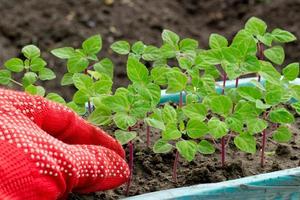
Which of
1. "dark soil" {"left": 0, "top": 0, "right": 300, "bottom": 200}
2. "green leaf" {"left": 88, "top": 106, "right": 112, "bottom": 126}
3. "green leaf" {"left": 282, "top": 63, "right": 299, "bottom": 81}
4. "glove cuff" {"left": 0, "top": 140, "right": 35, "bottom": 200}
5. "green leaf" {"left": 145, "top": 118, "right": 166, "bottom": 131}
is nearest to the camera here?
"glove cuff" {"left": 0, "top": 140, "right": 35, "bottom": 200}

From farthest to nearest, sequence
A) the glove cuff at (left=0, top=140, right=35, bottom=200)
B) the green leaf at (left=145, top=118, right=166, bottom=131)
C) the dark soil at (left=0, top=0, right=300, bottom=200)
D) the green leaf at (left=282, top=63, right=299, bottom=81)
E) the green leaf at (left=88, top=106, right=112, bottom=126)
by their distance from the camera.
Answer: the dark soil at (left=0, top=0, right=300, bottom=200) < the green leaf at (left=282, top=63, right=299, bottom=81) < the green leaf at (left=88, top=106, right=112, bottom=126) < the green leaf at (left=145, top=118, right=166, bottom=131) < the glove cuff at (left=0, top=140, right=35, bottom=200)

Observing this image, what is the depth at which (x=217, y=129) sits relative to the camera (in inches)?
69.7

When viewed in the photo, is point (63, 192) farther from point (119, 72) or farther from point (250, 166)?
point (119, 72)

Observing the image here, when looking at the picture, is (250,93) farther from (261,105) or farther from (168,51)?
(168,51)

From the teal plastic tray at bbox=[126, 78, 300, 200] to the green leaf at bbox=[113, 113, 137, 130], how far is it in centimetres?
14

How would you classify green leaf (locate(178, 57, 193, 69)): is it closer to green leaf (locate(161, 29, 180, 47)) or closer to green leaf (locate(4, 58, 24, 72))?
green leaf (locate(161, 29, 180, 47))

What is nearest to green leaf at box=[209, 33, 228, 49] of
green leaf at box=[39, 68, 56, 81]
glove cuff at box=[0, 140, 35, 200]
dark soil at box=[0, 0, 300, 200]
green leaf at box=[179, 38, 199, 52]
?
green leaf at box=[179, 38, 199, 52]

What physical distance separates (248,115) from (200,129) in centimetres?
11

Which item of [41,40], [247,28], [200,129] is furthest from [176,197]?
[41,40]

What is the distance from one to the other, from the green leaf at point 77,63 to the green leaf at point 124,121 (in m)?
0.24

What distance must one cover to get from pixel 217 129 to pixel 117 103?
209mm

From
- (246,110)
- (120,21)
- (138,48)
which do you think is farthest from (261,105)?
(120,21)

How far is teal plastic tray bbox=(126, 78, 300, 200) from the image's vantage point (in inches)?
68.9

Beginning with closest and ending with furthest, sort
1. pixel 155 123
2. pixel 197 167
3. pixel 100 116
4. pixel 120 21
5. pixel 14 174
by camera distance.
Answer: pixel 14 174, pixel 155 123, pixel 100 116, pixel 197 167, pixel 120 21
